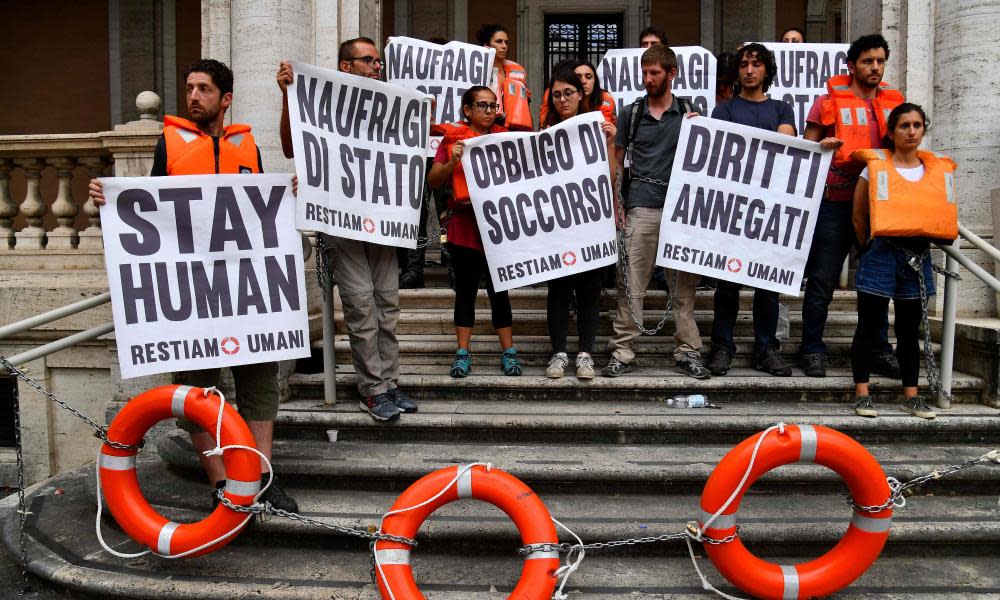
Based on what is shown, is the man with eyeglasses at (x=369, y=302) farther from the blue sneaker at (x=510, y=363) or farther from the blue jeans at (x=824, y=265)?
the blue jeans at (x=824, y=265)

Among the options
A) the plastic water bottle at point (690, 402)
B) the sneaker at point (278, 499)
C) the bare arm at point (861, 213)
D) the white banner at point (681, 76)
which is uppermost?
the white banner at point (681, 76)

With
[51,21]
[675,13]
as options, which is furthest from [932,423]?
[51,21]

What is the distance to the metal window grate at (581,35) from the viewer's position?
13.1 meters

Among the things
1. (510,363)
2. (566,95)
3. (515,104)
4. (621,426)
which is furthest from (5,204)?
(621,426)

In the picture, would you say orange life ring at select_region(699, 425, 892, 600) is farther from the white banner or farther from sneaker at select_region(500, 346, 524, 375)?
the white banner

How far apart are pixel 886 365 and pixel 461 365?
3068mm

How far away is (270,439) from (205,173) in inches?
58.5

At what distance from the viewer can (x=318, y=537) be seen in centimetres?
363

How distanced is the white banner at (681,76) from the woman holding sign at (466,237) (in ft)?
6.34

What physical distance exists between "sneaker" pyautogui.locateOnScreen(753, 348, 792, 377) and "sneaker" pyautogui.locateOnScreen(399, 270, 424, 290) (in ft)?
10.3

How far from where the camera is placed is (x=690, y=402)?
15.7 ft

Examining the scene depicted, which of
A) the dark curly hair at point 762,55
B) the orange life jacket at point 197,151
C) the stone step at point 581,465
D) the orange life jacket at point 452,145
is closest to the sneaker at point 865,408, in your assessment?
the stone step at point 581,465

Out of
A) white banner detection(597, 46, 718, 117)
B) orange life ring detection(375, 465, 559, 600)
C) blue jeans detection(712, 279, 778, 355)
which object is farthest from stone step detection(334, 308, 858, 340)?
orange life ring detection(375, 465, 559, 600)

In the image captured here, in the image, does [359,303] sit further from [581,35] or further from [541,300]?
[581,35]
